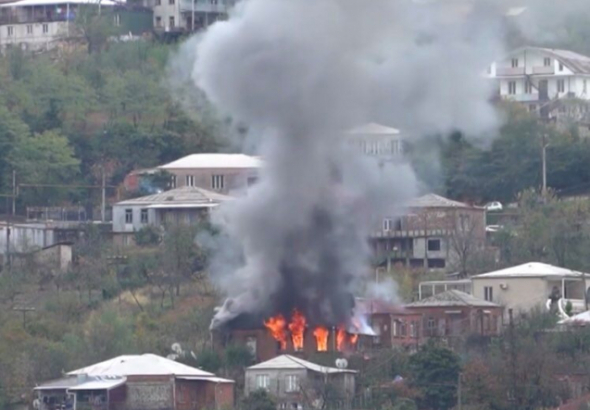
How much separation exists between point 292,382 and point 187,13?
41.6 m

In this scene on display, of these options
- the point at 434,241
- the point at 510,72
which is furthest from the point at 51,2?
the point at 434,241

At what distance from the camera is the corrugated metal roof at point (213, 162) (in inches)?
3615

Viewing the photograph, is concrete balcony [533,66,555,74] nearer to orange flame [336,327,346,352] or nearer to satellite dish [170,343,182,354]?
satellite dish [170,343,182,354]

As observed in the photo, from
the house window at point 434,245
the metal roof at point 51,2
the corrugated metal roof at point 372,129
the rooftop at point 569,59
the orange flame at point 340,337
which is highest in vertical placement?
the metal roof at point 51,2

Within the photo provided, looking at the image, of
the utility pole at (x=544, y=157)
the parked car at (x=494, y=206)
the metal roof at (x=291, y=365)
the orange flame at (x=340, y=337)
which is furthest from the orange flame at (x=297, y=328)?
the parked car at (x=494, y=206)

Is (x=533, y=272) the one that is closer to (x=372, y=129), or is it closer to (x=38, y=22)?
(x=372, y=129)

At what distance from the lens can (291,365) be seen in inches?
2648

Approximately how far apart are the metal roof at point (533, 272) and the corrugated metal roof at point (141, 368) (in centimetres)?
1188

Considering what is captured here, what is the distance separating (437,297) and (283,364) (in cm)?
875

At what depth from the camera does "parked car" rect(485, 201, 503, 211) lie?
8944 centimetres

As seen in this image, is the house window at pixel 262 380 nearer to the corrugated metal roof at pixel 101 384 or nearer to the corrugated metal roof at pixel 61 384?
the corrugated metal roof at pixel 101 384

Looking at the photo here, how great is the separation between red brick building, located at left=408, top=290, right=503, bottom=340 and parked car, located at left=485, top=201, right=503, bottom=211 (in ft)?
47.5

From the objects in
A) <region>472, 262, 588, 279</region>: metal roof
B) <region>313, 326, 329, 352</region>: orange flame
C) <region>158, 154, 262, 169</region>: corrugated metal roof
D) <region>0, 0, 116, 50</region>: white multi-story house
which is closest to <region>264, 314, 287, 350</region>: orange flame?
<region>313, 326, 329, 352</region>: orange flame

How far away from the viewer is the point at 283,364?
6725 centimetres
